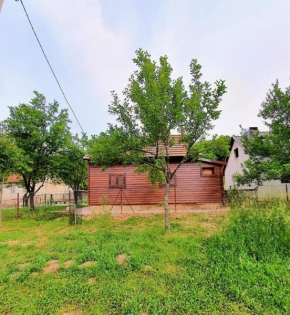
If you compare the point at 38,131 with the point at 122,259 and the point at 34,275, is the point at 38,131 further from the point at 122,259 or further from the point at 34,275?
the point at 122,259

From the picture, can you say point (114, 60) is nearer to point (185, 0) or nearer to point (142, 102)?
point (185, 0)

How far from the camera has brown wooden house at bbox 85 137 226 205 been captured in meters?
11.7

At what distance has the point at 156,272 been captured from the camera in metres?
2.91

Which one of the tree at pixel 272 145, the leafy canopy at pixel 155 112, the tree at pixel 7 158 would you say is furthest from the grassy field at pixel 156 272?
the tree at pixel 272 145

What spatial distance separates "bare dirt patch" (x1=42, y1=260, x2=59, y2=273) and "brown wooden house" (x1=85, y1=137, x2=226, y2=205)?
320 inches

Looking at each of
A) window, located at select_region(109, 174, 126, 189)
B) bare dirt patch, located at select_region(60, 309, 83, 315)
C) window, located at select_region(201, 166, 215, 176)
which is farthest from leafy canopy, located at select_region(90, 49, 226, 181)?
window, located at select_region(201, 166, 215, 176)

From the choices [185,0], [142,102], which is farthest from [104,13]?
[142,102]

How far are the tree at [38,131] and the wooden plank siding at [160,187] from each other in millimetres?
2824

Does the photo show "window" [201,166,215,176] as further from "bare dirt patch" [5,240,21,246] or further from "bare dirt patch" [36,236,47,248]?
"bare dirt patch" [5,240,21,246]

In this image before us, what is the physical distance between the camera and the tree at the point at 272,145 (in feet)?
27.7

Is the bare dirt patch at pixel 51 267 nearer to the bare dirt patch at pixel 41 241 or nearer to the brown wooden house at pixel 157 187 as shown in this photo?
the bare dirt patch at pixel 41 241

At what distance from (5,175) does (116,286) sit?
23.5 ft

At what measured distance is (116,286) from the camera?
2562 millimetres

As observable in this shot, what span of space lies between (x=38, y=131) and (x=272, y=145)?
11.4m
